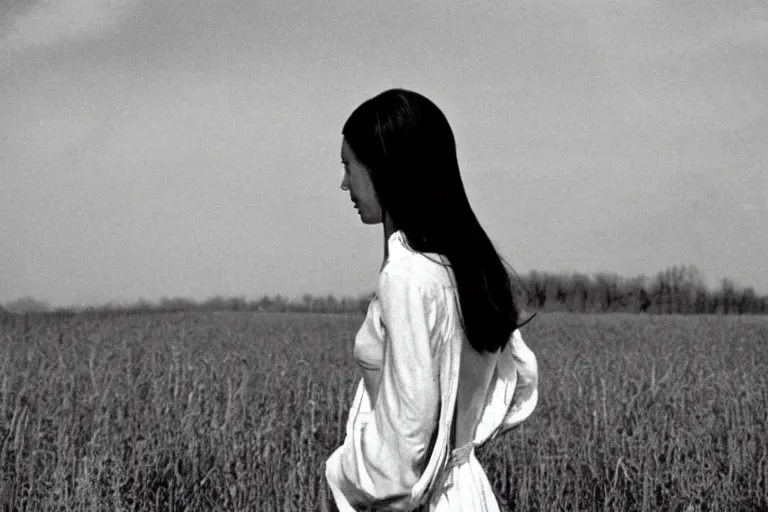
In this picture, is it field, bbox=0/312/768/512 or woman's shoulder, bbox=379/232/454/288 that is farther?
field, bbox=0/312/768/512

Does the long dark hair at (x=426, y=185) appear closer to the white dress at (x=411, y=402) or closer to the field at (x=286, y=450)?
the white dress at (x=411, y=402)

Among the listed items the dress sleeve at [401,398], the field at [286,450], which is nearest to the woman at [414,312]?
the dress sleeve at [401,398]

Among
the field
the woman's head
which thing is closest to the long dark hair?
the woman's head

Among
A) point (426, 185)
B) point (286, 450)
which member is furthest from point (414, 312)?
point (286, 450)

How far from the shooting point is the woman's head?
1505 mm

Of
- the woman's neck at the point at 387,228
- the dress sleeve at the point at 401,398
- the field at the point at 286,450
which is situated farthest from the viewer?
the field at the point at 286,450

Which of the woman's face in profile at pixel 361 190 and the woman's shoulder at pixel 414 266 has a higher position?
the woman's face in profile at pixel 361 190

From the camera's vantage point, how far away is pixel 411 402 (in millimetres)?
1410

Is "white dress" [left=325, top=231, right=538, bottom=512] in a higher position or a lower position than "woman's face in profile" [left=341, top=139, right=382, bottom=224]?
lower

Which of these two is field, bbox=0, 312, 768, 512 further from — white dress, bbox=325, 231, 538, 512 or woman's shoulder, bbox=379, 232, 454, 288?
woman's shoulder, bbox=379, 232, 454, 288

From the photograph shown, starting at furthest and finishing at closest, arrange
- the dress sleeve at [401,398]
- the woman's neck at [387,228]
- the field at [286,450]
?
the field at [286,450] < the woman's neck at [387,228] < the dress sleeve at [401,398]

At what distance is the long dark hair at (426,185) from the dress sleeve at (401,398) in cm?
9

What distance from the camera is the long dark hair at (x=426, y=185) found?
1505 mm

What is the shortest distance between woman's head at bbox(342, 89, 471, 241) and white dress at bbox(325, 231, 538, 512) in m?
0.05
